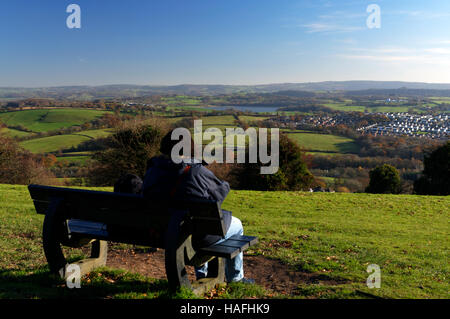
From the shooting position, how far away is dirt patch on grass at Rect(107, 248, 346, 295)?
220 inches

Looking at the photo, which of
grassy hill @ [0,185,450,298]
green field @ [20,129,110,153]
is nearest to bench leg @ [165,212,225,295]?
grassy hill @ [0,185,450,298]

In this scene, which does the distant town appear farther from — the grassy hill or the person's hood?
the person's hood

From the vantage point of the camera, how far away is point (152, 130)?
30.2 meters

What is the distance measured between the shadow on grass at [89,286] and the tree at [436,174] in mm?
36042

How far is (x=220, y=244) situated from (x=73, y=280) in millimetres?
2117

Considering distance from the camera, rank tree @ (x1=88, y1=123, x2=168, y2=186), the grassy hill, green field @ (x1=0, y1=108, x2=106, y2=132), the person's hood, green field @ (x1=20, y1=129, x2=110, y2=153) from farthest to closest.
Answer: green field @ (x1=0, y1=108, x2=106, y2=132), green field @ (x1=20, y1=129, x2=110, y2=153), tree @ (x1=88, y1=123, x2=168, y2=186), the grassy hill, the person's hood

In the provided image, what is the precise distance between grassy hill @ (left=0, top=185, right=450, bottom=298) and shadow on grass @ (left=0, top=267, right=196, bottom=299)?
0.01 meters

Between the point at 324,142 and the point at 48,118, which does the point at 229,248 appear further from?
the point at 48,118

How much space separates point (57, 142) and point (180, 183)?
207ft

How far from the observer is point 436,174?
35094mm

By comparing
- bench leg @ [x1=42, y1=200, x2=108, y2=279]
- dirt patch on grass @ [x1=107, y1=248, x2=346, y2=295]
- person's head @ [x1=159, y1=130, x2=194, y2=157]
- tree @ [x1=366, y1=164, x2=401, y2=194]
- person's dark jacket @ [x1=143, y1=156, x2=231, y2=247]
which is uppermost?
person's head @ [x1=159, y1=130, x2=194, y2=157]

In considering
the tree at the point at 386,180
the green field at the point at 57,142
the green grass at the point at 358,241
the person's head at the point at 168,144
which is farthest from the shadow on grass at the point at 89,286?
the green field at the point at 57,142

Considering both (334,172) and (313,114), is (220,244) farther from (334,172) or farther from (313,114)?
(313,114)
